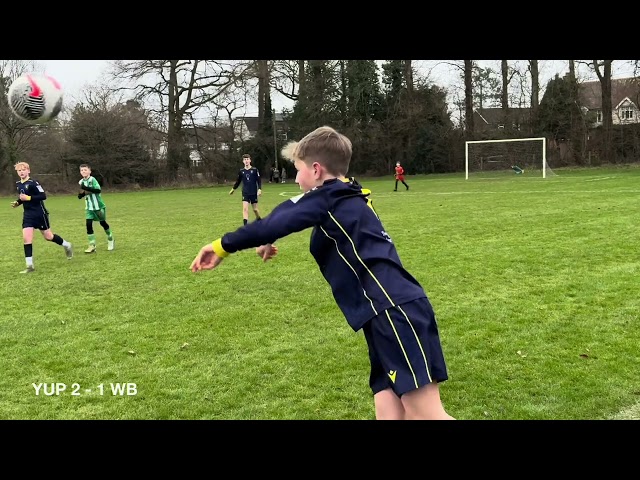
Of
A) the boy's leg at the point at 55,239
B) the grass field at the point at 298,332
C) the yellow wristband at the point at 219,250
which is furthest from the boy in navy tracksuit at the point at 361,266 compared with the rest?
the boy's leg at the point at 55,239

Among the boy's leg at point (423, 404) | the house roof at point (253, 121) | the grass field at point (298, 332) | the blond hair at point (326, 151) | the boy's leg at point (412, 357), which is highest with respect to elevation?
the house roof at point (253, 121)

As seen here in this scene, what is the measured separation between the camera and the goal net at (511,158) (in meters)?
36.7

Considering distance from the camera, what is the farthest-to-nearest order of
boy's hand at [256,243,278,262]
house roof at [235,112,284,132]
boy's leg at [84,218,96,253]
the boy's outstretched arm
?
house roof at [235,112,284,132] → boy's leg at [84,218,96,253] → boy's hand at [256,243,278,262] → the boy's outstretched arm

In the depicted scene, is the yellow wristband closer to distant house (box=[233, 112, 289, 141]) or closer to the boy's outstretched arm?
the boy's outstretched arm

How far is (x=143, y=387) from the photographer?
4559 mm

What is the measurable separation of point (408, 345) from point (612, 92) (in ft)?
160

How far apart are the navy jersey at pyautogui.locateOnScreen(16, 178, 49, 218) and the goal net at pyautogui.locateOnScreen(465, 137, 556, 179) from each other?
3109cm

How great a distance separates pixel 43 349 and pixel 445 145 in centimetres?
4282

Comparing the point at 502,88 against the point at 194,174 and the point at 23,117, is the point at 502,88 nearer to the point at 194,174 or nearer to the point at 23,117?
the point at 194,174

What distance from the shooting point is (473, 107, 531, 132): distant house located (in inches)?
1754

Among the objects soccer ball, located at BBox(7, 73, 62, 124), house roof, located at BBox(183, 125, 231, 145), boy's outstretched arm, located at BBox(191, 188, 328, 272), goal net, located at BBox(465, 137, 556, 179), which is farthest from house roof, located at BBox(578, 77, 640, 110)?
boy's outstretched arm, located at BBox(191, 188, 328, 272)

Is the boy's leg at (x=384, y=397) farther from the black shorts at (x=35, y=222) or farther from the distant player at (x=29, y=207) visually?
the black shorts at (x=35, y=222)

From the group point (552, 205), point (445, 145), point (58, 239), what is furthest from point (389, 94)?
point (58, 239)

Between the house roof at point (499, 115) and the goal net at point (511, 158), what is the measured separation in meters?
6.20
